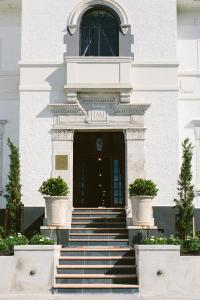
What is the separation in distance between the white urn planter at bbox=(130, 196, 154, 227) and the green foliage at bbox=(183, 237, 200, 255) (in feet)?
4.41

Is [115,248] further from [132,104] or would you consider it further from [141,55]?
[141,55]

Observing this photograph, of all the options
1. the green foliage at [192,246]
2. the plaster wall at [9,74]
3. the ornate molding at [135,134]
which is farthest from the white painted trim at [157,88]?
the green foliage at [192,246]

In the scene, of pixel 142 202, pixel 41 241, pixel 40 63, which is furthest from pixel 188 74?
pixel 41 241

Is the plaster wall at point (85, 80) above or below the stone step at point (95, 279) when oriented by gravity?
above

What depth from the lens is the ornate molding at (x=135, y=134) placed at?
1488 centimetres

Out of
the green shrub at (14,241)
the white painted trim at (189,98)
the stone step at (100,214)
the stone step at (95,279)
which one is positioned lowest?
the stone step at (95,279)

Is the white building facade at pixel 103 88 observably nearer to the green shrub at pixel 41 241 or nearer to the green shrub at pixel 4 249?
the green shrub at pixel 41 241

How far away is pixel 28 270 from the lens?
11.0m

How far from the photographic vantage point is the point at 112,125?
49.0ft

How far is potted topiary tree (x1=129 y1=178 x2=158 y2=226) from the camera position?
13.1 m

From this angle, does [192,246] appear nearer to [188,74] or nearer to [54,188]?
[54,188]

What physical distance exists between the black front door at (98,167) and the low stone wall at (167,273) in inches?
220

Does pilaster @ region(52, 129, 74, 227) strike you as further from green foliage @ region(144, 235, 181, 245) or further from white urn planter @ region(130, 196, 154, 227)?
green foliage @ region(144, 235, 181, 245)

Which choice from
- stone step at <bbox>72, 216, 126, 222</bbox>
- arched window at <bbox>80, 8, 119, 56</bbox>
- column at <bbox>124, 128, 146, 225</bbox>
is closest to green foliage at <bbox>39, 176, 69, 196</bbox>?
stone step at <bbox>72, 216, 126, 222</bbox>
